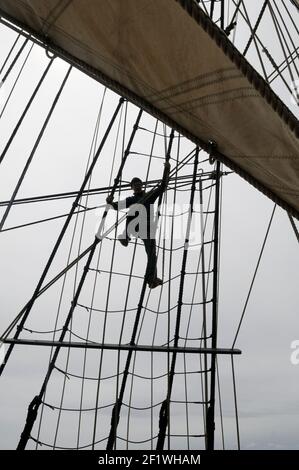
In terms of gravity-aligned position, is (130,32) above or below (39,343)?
above

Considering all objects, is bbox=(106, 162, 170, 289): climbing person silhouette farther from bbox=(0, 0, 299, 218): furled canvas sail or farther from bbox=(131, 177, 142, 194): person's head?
bbox=(0, 0, 299, 218): furled canvas sail

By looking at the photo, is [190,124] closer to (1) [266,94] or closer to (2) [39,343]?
(1) [266,94]

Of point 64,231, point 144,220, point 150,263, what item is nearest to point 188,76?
point 144,220

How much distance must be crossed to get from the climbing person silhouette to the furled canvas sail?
69.1 inches

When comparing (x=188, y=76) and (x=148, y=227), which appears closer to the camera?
(x=188, y=76)

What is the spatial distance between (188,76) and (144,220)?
2.30 m

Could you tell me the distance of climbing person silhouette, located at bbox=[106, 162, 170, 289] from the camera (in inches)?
193

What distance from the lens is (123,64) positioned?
312cm

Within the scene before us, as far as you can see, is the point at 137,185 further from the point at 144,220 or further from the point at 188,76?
→ the point at 188,76

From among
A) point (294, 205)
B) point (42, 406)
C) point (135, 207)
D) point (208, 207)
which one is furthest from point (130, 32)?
point (42, 406)

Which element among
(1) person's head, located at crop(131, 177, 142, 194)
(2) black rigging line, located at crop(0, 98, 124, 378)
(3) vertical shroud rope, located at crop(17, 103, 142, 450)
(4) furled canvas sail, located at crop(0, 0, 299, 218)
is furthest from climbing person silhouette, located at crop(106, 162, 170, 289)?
(4) furled canvas sail, located at crop(0, 0, 299, 218)

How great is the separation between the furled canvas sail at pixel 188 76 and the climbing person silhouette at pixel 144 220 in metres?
1.76

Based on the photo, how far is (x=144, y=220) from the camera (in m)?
4.98
